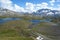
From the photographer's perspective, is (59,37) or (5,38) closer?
(5,38)

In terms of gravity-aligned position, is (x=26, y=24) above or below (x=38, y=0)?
below

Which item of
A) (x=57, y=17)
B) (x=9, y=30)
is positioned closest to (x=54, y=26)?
(x=57, y=17)

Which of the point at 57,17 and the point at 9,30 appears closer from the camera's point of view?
the point at 9,30

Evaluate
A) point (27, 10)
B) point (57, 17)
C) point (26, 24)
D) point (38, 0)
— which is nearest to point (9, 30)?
point (26, 24)

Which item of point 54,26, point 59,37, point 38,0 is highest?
point 38,0

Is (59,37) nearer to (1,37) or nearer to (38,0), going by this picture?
(38,0)

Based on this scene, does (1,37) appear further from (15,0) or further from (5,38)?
(15,0)

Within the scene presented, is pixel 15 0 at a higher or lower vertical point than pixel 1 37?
higher

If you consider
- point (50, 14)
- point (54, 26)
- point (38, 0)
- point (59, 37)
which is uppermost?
point (38, 0)
